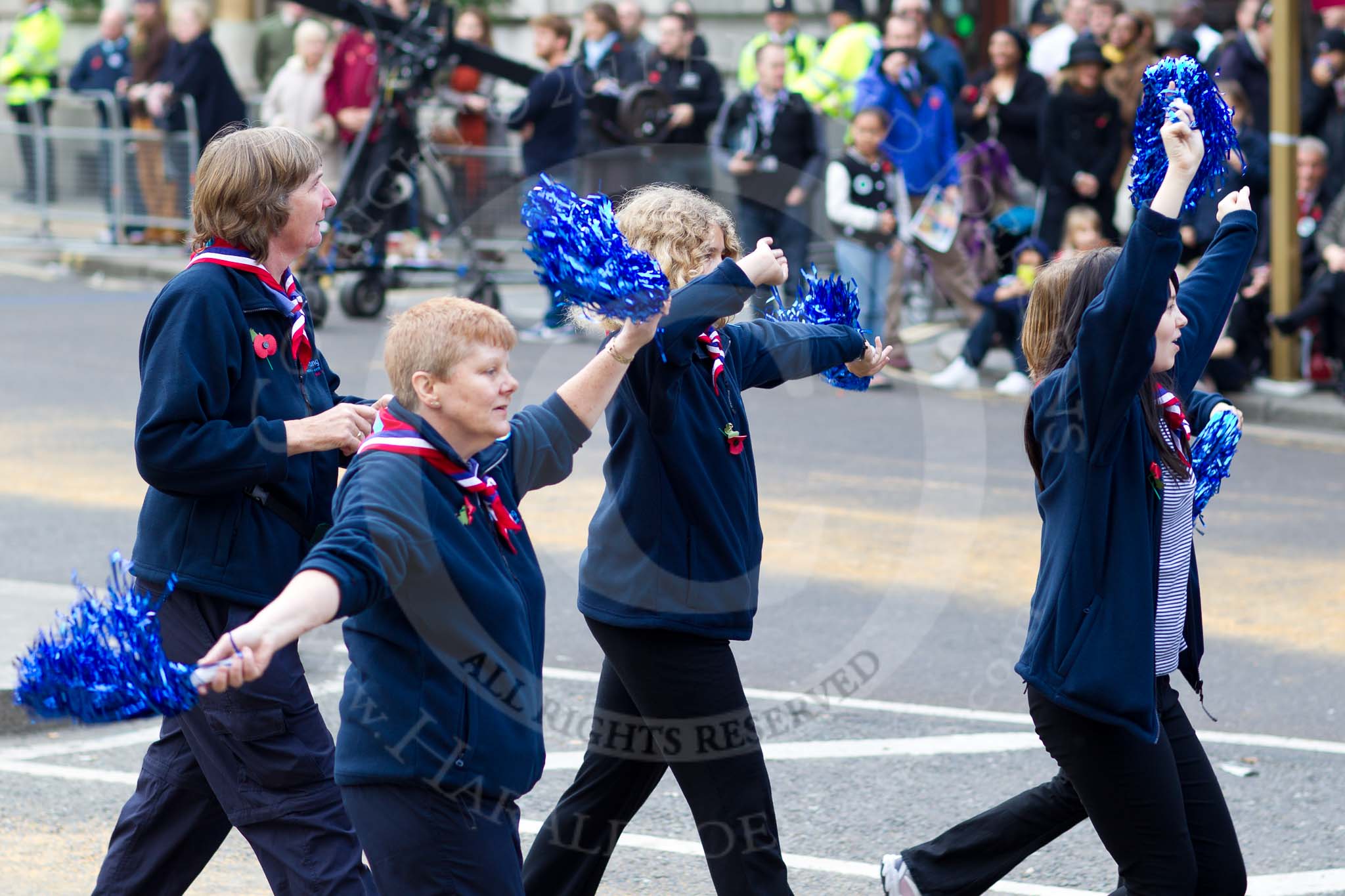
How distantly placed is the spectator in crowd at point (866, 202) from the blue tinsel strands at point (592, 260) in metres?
9.17

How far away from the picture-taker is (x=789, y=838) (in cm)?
509

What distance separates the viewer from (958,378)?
42.3 feet

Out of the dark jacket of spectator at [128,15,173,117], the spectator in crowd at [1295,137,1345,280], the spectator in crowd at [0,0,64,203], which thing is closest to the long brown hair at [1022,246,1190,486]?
the spectator in crowd at [1295,137,1345,280]

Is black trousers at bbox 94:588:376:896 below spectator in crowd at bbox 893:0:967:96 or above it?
below

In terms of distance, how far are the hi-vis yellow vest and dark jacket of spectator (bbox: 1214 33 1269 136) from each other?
13.0m

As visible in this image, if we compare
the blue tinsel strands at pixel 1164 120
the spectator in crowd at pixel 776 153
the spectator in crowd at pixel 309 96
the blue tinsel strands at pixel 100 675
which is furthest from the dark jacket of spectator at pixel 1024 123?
the blue tinsel strands at pixel 100 675

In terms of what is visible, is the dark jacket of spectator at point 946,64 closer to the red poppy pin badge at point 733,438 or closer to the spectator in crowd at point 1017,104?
the spectator in crowd at point 1017,104

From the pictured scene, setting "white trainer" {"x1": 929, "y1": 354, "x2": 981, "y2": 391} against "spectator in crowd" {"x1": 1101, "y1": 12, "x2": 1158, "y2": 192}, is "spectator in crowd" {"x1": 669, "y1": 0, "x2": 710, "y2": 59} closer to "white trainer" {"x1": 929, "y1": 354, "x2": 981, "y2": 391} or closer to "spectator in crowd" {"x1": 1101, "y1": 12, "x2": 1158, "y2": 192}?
"spectator in crowd" {"x1": 1101, "y1": 12, "x2": 1158, "y2": 192}

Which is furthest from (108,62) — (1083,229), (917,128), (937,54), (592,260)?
(592,260)

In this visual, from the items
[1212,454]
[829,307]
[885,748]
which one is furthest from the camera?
[885,748]

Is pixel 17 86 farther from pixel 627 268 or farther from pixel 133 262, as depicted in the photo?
pixel 627 268

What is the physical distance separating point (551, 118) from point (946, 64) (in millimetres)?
3230

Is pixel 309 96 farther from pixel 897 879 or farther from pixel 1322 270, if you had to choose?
pixel 897 879

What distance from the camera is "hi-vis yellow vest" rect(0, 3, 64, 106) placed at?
20891mm
